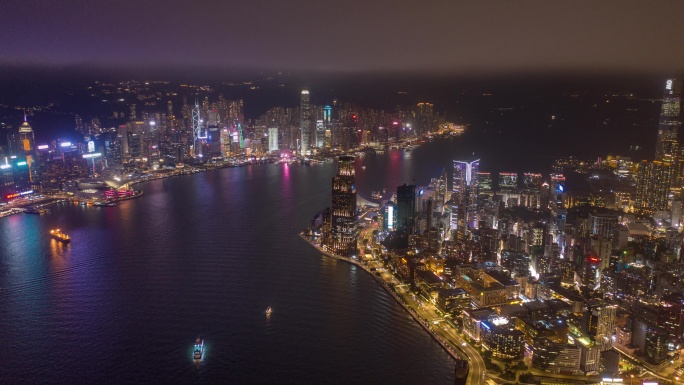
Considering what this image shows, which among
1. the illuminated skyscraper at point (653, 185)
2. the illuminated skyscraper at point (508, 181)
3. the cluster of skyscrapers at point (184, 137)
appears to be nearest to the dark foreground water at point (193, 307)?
the cluster of skyscrapers at point (184, 137)

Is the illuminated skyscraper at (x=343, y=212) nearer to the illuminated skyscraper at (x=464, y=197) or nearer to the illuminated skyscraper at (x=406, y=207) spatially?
the illuminated skyscraper at (x=406, y=207)

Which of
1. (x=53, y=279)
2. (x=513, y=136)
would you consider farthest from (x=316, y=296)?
(x=513, y=136)

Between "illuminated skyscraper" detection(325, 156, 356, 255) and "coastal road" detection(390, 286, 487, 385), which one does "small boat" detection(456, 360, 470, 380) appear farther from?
"illuminated skyscraper" detection(325, 156, 356, 255)

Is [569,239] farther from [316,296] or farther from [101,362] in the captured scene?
[101,362]

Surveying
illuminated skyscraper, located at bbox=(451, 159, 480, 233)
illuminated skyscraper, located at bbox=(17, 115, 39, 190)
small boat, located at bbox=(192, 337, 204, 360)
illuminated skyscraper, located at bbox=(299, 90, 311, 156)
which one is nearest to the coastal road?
small boat, located at bbox=(192, 337, 204, 360)

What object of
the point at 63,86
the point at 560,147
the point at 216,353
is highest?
the point at 63,86

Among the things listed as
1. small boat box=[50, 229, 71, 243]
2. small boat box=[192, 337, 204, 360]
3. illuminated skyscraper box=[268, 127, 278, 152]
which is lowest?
small boat box=[192, 337, 204, 360]

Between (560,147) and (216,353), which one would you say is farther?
(560,147)
